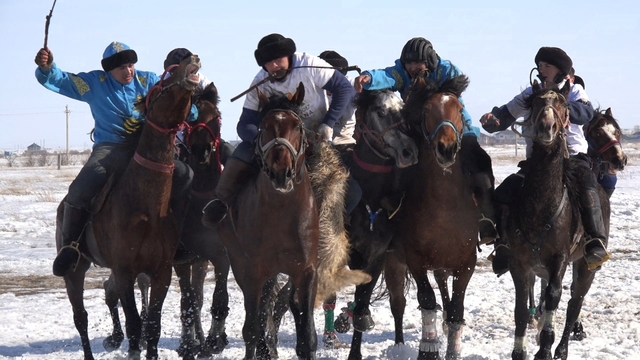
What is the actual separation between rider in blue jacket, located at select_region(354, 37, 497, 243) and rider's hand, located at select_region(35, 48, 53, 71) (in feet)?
9.31

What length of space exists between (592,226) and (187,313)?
13.0 ft

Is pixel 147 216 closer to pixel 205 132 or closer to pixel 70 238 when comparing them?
Answer: pixel 70 238

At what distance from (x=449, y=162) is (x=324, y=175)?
3.88ft

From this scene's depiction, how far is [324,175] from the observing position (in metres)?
6.94

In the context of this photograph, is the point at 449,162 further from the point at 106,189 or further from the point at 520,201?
the point at 106,189

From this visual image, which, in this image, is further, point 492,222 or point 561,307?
point 561,307

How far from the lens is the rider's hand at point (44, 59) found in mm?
7152

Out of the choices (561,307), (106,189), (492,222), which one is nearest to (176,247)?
(106,189)

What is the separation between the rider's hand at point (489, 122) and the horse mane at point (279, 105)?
7.57 ft

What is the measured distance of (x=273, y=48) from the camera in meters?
7.06

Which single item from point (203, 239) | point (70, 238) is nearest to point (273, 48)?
point (203, 239)

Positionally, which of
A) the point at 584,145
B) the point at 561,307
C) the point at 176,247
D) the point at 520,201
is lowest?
the point at 561,307

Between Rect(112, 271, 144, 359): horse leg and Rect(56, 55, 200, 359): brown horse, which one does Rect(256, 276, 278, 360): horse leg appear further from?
Rect(112, 271, 144, 359): horse leg

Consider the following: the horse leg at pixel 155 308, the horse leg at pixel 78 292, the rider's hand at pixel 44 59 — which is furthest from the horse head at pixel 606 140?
the rider's hand at pixel 44 59
